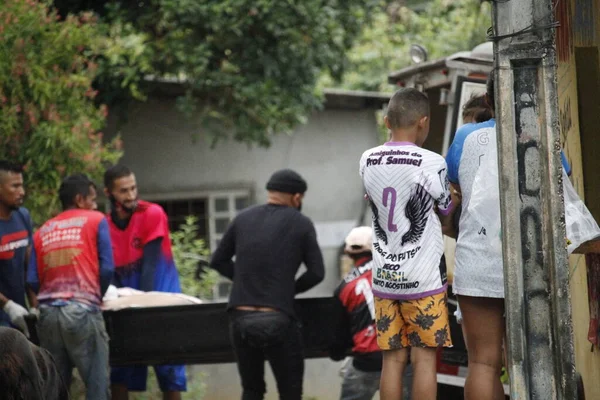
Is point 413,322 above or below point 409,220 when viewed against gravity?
below

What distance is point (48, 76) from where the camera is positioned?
990 cm

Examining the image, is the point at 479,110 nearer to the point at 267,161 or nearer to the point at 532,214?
the point at 532,214

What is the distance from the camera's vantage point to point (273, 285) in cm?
750

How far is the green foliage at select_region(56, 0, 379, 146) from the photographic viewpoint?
12969mm

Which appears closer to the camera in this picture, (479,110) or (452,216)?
(452,216)

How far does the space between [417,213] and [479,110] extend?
71 centimetres

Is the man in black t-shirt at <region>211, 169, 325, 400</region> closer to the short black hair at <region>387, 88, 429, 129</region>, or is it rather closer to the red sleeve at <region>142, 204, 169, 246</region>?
the red sleeve at <region>142, 204, 169, 246</region>

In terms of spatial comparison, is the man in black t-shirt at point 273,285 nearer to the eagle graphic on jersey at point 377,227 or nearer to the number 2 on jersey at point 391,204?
the eagle graphic on jersey at point 377,227

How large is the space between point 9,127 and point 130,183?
1562 mm

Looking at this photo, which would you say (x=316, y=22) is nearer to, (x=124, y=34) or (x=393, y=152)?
(x=124, y=34)

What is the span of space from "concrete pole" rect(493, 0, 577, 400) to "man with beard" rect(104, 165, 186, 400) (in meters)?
4.28

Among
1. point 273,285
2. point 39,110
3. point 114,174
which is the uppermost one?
point 39,110

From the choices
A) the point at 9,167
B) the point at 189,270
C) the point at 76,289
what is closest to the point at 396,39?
the point at 189,270

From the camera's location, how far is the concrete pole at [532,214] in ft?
14.9
